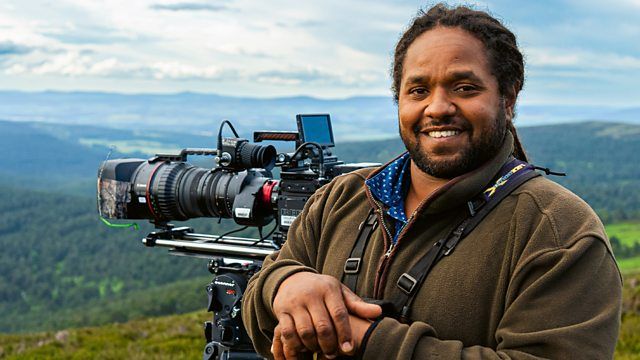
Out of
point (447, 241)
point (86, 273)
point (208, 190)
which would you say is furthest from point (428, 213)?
point (86, 273)

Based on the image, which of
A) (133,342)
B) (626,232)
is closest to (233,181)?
(133,342)

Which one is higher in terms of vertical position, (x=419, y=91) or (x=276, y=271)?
(x=419, y=91)

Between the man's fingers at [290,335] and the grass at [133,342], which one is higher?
the man's fingers at [290,335]

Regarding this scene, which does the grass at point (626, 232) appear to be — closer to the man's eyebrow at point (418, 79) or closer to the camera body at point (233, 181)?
the camera body at point (233, 181)

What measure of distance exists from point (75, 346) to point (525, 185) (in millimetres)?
9172

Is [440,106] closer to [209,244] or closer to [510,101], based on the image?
[510,101]

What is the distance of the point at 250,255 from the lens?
14.3ft

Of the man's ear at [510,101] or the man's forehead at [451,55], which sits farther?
the man's ear at [510,101]

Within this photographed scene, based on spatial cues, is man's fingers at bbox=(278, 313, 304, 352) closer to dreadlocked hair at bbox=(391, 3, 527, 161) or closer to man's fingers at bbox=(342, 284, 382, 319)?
man's fingers at bbox=(342, 284, 382, 319)

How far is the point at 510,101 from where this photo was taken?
212 centimetres

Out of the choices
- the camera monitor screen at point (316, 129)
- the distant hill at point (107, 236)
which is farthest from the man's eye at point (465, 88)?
the distant hill at point (107, 236)

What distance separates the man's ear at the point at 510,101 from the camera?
81.5 inches

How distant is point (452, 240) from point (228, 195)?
9.23 ft

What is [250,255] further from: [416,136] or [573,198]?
[573,198]
